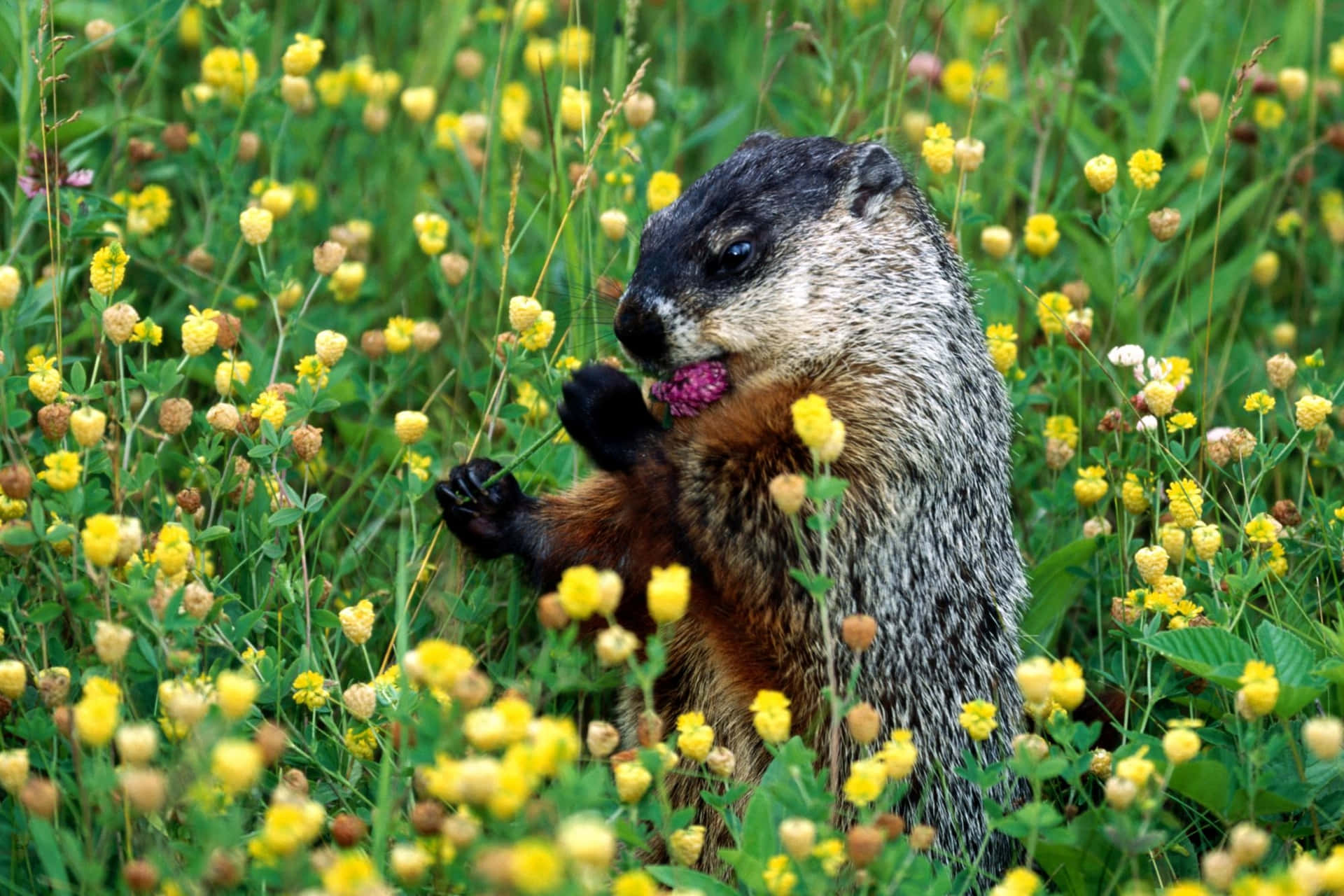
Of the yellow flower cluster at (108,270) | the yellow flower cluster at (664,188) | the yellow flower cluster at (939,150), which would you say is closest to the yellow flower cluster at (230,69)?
the yellow flower cluster at (664,188)

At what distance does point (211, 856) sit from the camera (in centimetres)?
257

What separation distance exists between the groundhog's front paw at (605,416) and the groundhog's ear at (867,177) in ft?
2.99

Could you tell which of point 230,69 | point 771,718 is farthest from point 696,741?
point 230,69

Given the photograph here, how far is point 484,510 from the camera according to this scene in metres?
4.42

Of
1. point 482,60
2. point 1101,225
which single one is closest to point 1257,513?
point 1101,225

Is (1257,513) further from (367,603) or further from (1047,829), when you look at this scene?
(367,603)

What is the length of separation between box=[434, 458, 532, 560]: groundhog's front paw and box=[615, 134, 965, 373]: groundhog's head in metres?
0.56

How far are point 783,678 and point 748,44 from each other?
13.9ft

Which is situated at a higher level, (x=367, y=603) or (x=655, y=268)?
(x=655, y=268)

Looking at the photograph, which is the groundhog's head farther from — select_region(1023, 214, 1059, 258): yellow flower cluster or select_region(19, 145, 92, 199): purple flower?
select_region(19, 145, 92, 199): purple flower

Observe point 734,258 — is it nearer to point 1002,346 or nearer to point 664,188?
point 664,188

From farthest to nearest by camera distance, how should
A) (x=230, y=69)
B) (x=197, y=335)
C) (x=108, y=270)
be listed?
(x=230, y=69) → (x=108, y=270) → (x=197, y=335)

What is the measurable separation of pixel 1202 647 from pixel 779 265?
61.7 inches

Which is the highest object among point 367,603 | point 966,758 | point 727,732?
point 367,603
